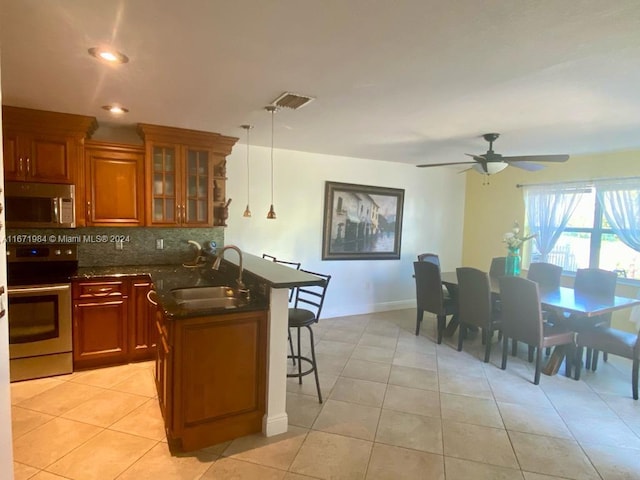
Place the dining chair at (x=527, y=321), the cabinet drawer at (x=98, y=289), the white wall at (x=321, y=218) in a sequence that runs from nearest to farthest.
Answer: the cabinet drawer at (x=98, y=289)
the dining chair at (x=527, y=321)
the white wall at (x=321, y=218)

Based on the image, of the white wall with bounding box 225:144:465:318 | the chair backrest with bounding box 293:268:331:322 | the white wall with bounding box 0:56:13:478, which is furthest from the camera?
the white wall with bounding box 225:144:465:318

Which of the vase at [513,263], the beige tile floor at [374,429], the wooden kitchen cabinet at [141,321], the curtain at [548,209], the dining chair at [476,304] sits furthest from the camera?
the curtain at [548,209]

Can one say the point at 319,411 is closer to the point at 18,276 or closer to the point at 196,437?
the point at 196,437

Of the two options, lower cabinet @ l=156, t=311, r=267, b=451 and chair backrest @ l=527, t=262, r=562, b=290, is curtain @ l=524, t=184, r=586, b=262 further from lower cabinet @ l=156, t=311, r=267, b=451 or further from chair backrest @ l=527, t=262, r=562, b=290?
lower cabinet @ l=156, t=311, r=267, b=451

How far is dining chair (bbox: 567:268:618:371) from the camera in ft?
12.3

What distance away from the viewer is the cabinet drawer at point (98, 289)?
10.8ft

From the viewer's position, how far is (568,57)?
1943 mm

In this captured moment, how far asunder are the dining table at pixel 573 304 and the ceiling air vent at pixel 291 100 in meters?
2.84

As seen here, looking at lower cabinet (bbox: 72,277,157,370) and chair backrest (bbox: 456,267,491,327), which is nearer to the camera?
lower cabinet (bbox: 72,277,157,370)

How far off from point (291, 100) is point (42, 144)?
235 centimetres

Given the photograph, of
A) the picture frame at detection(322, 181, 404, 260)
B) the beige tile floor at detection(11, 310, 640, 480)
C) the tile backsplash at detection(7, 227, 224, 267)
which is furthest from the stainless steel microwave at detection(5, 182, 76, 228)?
the picture frame at detection(322, 181, 404, 260)

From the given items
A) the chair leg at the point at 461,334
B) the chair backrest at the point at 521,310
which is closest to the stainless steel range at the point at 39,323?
the chair leg at the point at 461,334

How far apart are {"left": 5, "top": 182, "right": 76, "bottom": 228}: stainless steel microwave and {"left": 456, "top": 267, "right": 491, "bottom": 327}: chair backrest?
4.02 m

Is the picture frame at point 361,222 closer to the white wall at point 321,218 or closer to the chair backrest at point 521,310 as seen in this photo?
the white wall at point 321,218
